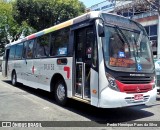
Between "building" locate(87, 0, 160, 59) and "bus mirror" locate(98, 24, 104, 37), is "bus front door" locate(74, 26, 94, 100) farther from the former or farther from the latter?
"building" locate(87, 0, 160, 59)

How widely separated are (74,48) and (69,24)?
3.09ft

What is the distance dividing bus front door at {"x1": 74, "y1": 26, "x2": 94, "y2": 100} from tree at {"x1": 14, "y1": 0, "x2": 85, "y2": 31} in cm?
1708

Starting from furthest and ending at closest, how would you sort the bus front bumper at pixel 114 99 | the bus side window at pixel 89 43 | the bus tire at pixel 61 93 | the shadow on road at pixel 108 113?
the bus tire at pixel 61 93 → the bus side window at pixel 89 43 → the shadow on road at pixel 108 113 → the bus front bumper at pixel 114 99

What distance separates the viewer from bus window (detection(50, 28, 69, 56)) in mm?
8891

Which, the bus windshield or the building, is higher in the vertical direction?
the building

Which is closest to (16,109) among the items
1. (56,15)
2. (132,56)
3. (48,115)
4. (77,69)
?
(48,115)

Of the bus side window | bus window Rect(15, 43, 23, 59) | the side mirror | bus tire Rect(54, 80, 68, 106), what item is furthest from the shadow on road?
bus window Rect(15, 43, 23, 59)

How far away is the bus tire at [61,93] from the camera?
8.81 meters

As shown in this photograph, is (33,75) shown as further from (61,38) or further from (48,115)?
(48,115)

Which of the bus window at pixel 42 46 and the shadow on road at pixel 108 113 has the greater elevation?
the bus window at pixel 42 46

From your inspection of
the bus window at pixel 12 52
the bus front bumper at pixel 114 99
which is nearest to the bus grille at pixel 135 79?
the bus front bumper at pixel 114 99

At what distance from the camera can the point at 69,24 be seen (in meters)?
8.75

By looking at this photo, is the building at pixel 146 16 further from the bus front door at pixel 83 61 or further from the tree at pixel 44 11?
the bus front door at pixel 83 61

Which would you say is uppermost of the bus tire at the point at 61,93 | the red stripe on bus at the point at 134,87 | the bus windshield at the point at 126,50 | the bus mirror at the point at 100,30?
the bus mirror at the point at 100,30
